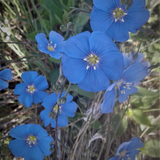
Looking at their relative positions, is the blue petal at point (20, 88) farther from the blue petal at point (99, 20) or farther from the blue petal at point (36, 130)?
the blue petal at point (99, 20)

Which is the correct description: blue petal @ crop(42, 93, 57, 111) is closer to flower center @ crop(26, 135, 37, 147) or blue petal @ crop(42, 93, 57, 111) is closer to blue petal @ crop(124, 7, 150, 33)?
flower center @ crop(26, 135, 37, 147)

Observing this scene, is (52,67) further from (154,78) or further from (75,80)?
(154,78)

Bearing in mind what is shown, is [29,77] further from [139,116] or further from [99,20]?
[139,116]

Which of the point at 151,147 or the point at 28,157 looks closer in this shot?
the point at 28,157

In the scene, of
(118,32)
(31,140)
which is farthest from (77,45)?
(31,140)

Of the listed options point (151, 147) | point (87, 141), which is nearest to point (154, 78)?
point (151, 147)
